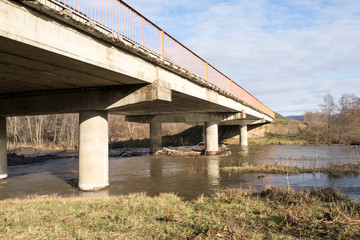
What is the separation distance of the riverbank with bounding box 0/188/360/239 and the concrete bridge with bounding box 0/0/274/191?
4.17m

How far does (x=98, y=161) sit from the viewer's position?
1207 centimetres

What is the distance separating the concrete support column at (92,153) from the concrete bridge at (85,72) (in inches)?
1.7

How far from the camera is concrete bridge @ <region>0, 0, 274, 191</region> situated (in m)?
6.55

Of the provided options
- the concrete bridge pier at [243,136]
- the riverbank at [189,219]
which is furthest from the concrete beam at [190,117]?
the riverbank at [189,219]

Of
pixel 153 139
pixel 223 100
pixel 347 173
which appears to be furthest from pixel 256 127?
pixel 347 173

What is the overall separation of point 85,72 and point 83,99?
3.30 m

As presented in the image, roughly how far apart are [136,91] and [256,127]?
4495 centimetres

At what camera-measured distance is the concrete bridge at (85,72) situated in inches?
258

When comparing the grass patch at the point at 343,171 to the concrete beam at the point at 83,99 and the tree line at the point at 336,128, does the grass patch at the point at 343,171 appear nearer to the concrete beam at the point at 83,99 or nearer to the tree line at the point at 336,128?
the concrete beam at the point at 83,99

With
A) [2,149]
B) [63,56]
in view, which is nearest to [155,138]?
[2,149]

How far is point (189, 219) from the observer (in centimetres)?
628

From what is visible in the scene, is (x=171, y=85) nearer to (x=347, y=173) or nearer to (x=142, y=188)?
(x=142, y=188)

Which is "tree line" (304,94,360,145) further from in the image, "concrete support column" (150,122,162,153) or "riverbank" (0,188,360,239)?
"riverbank" (0,188,360,239)

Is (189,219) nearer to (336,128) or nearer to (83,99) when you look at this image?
(83,99)
